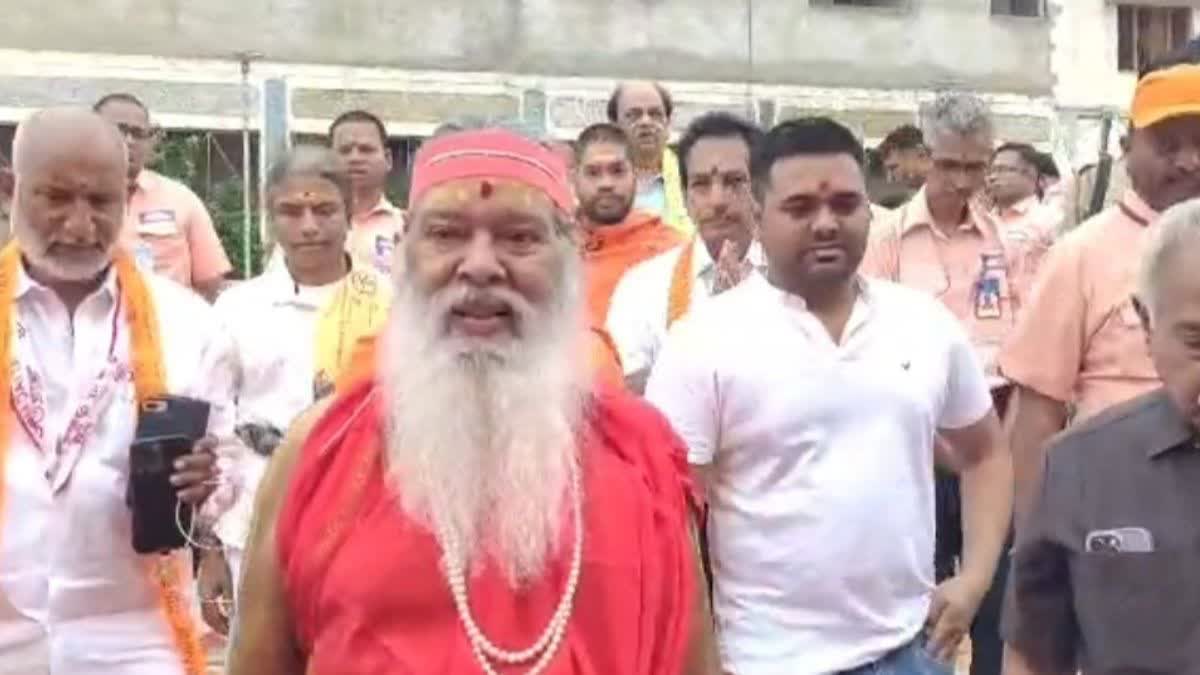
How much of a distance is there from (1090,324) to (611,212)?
2.37 meters

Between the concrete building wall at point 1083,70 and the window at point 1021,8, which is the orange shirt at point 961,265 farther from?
the window at point 1021,8

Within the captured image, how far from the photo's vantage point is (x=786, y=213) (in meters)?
5.11

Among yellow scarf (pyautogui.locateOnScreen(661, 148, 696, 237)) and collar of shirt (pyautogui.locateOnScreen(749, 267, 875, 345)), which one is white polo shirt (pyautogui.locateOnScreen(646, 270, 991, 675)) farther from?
yellow scarf (pyautogui.locateOnScreen(661, 148, 696, 237))

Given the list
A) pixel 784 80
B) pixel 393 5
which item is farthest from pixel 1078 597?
pixel 784 80

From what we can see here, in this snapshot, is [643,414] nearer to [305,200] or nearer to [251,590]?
[251,590]

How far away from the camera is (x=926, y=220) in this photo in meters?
7.43

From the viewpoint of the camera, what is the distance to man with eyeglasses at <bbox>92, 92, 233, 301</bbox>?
336 inches

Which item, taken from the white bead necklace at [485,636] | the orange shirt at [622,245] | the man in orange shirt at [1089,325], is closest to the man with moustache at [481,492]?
the white bead necklace at [485,636]

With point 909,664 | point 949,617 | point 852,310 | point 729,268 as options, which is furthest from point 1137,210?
point 729,268

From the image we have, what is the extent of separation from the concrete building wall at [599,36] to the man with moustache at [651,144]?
1571 centimetres

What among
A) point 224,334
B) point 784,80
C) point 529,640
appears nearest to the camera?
point 529,640

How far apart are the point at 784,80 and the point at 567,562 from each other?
25.5 m

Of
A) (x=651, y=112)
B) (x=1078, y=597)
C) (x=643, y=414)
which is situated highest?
(x=651, y=112)

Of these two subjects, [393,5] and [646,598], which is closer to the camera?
[646,598]
